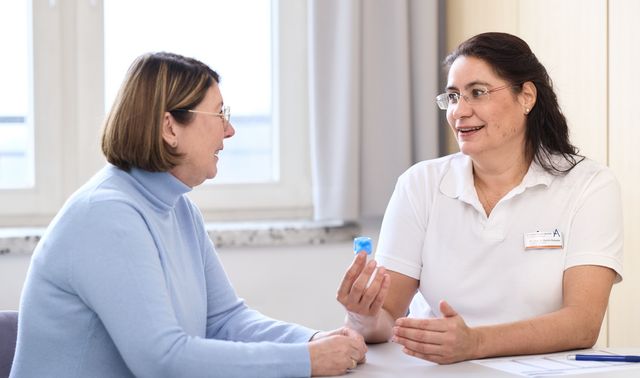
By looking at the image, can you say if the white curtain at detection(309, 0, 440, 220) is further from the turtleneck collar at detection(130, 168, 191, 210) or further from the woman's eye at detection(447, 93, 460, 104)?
the turtleneck collar at detection(130, 168, 191, 210)

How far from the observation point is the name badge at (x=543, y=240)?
77.9 inches

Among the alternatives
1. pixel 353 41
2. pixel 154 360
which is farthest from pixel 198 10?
pixel 154 360

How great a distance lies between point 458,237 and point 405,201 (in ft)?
0.55

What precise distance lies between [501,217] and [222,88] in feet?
5.19

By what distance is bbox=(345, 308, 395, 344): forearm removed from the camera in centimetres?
182

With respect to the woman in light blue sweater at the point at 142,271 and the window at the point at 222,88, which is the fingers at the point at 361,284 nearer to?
the woman in light blue sweater at the point at 142,271

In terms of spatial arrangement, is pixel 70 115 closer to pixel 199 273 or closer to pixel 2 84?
pixel 2 84

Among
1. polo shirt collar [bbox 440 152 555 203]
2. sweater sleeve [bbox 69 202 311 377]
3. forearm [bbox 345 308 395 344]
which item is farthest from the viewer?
polo shirt collar [bbox 440 152 555 203]

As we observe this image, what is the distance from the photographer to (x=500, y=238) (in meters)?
2.03

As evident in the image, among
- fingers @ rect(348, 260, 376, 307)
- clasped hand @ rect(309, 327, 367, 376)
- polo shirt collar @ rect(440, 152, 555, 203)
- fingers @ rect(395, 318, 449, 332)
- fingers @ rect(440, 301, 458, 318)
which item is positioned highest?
polo shirt collar @ rect(440, 152, 555, 203)

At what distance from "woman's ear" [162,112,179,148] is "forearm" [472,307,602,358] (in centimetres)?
70

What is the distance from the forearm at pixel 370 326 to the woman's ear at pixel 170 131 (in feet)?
1.72

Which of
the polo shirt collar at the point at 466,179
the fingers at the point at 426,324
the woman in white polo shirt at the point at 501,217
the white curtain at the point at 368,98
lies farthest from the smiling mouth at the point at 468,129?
the white curtain at the point at 368,98

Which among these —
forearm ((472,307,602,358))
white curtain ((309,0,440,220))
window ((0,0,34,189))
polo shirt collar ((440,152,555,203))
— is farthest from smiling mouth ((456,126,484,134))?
window ((0,0,34,189))
